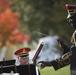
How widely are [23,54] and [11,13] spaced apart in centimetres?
3759

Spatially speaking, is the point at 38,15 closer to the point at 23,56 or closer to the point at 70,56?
the point at 23,56

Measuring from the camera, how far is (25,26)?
1788 inches

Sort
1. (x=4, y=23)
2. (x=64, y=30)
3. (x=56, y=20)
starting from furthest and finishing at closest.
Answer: (x=4, y=23)
(x=56, y=20)
(x=64, y=30)

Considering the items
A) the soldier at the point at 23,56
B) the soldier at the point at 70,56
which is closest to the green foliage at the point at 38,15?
the soldier at the point at 23,56

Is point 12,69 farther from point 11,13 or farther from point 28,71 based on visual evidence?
point 11,13

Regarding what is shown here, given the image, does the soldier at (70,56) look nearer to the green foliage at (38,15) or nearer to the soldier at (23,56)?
the soldier at (23,56)

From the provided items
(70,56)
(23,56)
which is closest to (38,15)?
(23,56)

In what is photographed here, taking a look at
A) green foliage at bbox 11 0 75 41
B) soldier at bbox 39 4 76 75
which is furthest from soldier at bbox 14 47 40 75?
green foliage at bbox 11 0 75 41

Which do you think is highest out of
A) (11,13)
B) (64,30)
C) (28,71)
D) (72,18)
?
(11,13)

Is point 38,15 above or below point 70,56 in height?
above

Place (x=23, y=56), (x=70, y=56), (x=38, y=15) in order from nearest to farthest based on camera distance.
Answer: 1. (x=70, y=56)
2. (x=23, y=56)
3. (x=38, y=15)

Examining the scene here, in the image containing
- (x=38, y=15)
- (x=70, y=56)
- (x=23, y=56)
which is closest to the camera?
(x=70, y=56)

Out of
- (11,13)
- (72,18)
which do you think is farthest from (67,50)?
(11,13)

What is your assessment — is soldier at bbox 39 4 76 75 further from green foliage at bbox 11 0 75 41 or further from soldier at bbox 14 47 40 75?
green foliage at bbox 11 0 75 41
